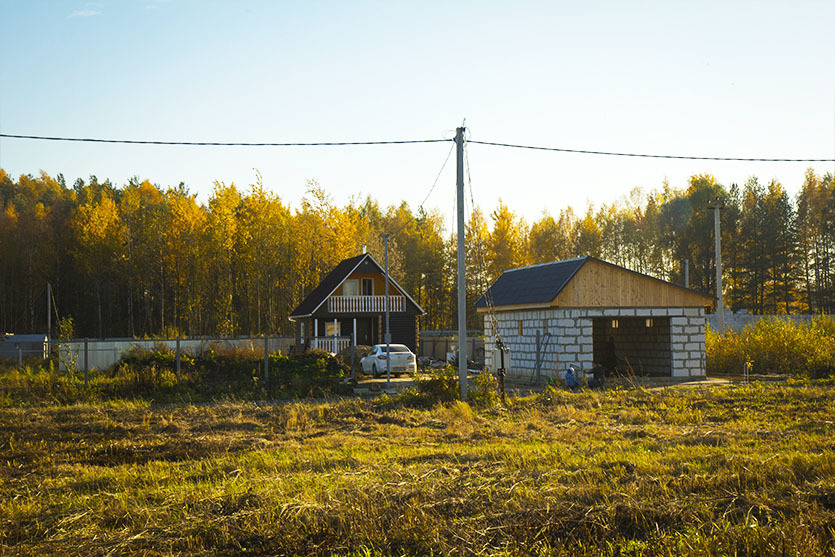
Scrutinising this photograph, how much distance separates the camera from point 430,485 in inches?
339

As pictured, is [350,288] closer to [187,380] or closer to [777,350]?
[187,380]

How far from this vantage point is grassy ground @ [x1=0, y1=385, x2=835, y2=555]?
6.72 metres

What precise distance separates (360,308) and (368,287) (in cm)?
265

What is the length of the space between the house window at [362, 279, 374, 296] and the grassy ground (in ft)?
95.4

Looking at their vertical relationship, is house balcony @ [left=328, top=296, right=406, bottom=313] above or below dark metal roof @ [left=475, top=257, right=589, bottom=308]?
below

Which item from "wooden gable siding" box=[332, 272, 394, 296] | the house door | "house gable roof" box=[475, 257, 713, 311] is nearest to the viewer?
"house gable roof" box=[475, 257, 713, 311]

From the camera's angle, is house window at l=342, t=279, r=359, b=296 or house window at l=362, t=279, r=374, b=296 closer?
house window at l=342, t=279, r=359, b=296

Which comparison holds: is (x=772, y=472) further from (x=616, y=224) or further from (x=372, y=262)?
(x=616, y=224)

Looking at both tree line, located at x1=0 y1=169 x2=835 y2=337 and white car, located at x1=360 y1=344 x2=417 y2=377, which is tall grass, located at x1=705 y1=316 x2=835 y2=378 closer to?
white car, located at x1=360 y1=344 x2=417 y2=377

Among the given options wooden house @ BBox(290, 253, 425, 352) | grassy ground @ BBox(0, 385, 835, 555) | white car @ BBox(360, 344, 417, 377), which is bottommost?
white car @ BBox(360, 344, 417, 377)

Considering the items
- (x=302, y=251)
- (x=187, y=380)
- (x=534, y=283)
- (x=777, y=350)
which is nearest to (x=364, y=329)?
(x=302, y=251)

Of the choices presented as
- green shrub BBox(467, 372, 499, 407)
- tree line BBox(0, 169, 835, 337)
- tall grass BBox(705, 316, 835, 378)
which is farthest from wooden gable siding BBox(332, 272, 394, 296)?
green shrub BBox(467, 372, 499, 407)

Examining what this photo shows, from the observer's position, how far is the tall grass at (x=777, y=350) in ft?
82.4

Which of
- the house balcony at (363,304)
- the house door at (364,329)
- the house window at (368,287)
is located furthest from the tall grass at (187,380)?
the house window at (368,287)
